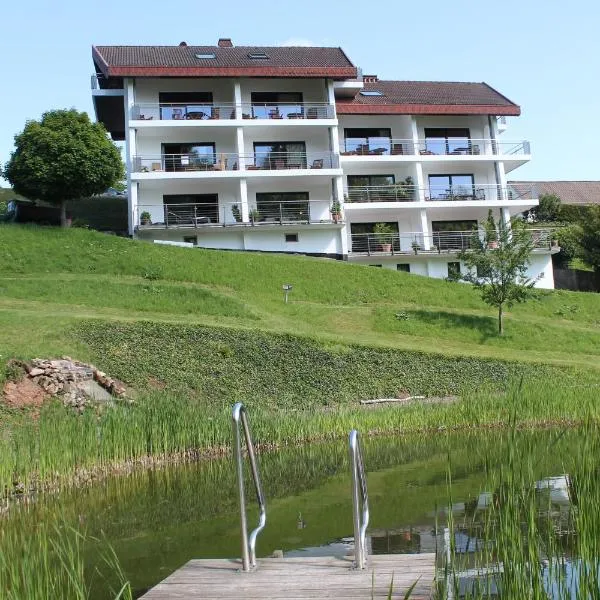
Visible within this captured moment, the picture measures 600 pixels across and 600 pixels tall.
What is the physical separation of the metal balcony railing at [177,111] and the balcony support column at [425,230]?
9.45 m

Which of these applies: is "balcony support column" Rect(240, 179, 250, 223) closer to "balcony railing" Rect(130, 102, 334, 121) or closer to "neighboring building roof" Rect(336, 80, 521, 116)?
"balcony railing" Rect(130, 102, 334, 121)

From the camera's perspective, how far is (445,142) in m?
38.6

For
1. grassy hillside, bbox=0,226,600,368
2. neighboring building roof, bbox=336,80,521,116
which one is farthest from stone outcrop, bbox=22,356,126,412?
neighboring building roof, bbox=336,80,521,116

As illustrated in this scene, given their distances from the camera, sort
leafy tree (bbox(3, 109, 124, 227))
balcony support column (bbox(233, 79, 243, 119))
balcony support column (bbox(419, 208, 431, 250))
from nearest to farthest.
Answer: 1. leafy tree (bbox(3, 109, 124, 227))
2. balcony support column (bbox(233, 79, 243, 119))
3. balcony support column (bbox(419, 208, 431, 250))

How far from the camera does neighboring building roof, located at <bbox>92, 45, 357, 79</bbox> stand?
3503 centimetres

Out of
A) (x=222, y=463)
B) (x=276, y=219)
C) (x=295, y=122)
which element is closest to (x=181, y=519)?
(x=222, y=463)

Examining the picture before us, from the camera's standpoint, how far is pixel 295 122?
118 feet

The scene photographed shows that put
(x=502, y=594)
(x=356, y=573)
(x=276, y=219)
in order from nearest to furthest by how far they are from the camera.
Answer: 1. (x=502, y=594)
2. (x=356, y=573)
3. (x=276, y=219)

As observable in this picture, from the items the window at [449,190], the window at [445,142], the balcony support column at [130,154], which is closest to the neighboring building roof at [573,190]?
the window at [445,142]

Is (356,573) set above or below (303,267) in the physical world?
below

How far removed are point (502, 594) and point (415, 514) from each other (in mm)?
4591

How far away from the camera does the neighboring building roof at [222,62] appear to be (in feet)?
115

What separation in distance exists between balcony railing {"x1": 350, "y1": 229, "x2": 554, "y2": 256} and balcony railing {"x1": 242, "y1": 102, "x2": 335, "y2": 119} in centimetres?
562

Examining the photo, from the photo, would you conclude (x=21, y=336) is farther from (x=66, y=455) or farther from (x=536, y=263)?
(x=536, y=263)
